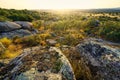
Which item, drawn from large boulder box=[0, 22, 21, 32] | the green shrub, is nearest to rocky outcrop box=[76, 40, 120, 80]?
the green shrub

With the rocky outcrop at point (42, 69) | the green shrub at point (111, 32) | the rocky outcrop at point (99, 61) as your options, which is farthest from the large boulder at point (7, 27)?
the rocky outcrop at point (42, 69)

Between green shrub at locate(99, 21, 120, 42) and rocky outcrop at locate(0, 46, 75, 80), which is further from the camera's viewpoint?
green shrub at locate(99, 21, 120, 42)

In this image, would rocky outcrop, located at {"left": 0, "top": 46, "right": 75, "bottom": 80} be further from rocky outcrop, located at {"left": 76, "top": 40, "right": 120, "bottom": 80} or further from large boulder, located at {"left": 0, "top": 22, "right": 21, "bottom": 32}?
large boulder, located at {"left": 0, "top": 22, "right": 21, "bottom": 32}

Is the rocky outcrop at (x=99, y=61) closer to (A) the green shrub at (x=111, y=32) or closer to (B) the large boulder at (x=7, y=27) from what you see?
(A) the green shrub at (x=111, y=32)

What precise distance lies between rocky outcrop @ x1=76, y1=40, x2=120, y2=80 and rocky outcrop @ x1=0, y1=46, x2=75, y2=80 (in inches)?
43.6

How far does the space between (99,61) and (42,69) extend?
6.51 feet

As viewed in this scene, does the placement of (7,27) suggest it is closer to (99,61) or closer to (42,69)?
(99,61)

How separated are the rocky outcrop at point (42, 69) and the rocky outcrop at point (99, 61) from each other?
1.11 m

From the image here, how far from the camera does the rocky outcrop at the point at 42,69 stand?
4.04m

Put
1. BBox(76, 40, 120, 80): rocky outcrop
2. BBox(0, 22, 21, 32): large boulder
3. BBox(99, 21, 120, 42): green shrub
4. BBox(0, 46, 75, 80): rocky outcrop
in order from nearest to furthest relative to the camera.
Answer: BBox(0, 46, 75, 80): rocky outcrop
BBox(76, 40, 120, 80): rocky outcrop
BBox(99, 21, 120, 42): green shrub
BBox(0, 22, 21, 32): large boulder

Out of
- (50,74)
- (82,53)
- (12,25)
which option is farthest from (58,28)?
(50,74)

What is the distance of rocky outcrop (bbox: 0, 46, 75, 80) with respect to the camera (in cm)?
404

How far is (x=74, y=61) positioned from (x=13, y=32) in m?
19.2

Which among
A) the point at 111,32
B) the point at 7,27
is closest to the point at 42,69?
the point at 111,32
